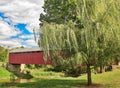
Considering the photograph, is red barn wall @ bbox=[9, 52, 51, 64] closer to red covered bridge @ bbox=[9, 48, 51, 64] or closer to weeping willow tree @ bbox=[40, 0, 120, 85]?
red covered bridge @ bbox=[9, 48, 51, 64]

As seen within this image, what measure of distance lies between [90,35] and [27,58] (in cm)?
3020

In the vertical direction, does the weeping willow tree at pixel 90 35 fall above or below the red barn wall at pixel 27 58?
above

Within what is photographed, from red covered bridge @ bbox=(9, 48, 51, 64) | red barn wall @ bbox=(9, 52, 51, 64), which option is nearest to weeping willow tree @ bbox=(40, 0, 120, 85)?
red covered bridge @ bbox=(9, 48, 51, 64)

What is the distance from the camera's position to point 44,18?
39.8 meters

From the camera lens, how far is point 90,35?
21.3 metres

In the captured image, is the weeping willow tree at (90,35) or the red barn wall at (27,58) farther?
the red barn wall at (27,58)

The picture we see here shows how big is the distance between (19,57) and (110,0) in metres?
34.4

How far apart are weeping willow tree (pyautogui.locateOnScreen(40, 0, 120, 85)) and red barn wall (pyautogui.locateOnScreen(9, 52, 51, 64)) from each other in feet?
74.2

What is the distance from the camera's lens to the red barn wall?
4602 centimetres

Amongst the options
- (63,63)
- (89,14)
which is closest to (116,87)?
(63,63)

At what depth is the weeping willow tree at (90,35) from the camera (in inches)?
837

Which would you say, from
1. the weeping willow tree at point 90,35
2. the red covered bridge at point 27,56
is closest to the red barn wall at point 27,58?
the red covered bridge at point 27,56

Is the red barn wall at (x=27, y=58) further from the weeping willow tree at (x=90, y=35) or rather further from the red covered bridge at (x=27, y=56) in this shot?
the weeping willow tree at (x=90, y=35)

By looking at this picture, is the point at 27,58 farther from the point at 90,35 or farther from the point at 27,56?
the point at 90,35
